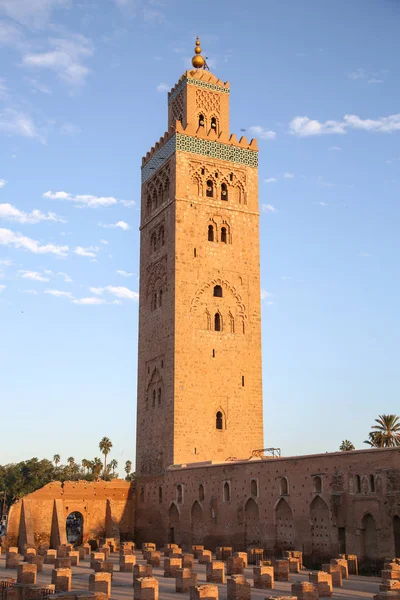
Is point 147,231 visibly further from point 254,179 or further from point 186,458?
point 186,458

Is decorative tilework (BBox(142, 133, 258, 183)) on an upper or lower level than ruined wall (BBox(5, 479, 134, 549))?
upper

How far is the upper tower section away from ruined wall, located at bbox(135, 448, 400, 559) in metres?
16.4

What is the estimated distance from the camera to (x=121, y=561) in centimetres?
2141

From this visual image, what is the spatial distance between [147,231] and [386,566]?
2245 centimetres

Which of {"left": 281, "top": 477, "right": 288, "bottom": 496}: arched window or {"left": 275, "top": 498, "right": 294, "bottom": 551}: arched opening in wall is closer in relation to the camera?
{"left": 275, "top": 498, "right": 294, "bottom": 551}: arched opening in wall

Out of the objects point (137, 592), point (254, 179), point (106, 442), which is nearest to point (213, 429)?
point (254, 179)

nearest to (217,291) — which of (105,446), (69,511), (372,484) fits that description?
(69,511)

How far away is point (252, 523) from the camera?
79.6 ft

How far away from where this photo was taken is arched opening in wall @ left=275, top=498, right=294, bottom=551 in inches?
881

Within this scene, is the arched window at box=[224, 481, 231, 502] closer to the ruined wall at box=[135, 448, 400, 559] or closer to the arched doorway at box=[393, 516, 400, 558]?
the ruined wall at box=[135, 448, 400, 559]

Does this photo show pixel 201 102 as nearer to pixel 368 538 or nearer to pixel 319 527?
pixel 319 527

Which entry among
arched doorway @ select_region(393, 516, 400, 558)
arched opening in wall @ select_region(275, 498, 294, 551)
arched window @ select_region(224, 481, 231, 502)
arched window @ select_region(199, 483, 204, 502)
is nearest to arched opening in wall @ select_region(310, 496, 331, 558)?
arched opening in wall @ select_region(275, 498, 294, 551)

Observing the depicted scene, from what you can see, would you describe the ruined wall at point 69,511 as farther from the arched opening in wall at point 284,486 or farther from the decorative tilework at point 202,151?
the decorative tilework at point 202,151

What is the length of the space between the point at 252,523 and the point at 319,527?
354cm
